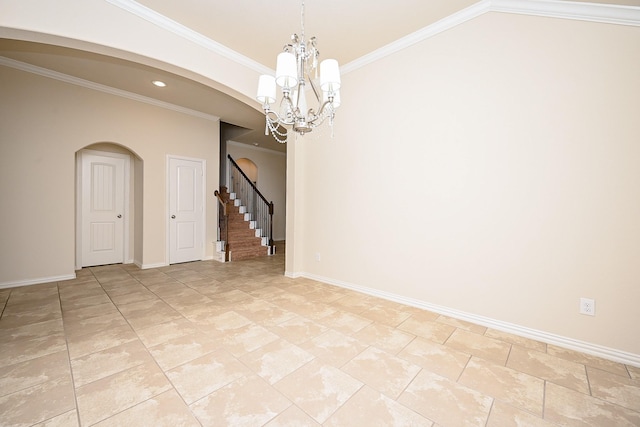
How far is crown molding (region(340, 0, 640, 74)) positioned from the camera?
2.02m

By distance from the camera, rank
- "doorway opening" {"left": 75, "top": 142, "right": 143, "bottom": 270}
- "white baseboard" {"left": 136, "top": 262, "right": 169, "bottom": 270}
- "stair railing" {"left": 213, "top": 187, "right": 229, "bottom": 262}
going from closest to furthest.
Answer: "doorway opening" {"left": 75, "top": 142, "right": 143, "bottom": 270} → "white baseboard" {"left": 136, "top": 262, "right": 169, "bottom": 270} → "stair railing" {"left": 213, "top": 187, "right": 229, "bottom": 262}

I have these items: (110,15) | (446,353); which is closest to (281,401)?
(446,353)

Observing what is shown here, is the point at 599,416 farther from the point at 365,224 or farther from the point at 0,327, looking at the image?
the point at 0,327

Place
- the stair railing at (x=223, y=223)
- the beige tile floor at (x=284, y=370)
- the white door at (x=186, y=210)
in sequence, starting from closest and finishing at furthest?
1. the beige tile floor at (x=284, y=370)
2. the white door at (x=186, y=210)
3. the stair railing at (x=223, y=223)

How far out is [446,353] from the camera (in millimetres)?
2080

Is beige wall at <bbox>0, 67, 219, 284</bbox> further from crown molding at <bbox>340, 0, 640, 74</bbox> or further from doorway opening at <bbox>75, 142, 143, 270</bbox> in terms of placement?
crown molding at <bbox>340, 0, 640, 74</bbox>

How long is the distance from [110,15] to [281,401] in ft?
12.0

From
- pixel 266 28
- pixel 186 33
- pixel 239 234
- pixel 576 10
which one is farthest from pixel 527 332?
pixel 239 234

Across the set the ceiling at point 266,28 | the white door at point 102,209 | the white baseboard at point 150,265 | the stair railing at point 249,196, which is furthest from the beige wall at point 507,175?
the white door at point 102,209

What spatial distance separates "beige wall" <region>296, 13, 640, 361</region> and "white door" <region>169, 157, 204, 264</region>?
365cm

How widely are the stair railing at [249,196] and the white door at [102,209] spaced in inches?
109

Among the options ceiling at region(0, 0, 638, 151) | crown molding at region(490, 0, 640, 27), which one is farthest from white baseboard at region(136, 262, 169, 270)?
crown molding at region(490, 0, 640, 27)

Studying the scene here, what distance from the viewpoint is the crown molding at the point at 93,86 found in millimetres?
3618

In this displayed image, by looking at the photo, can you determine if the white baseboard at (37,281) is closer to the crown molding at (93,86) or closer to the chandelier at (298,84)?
the crown molding at (93,86)
